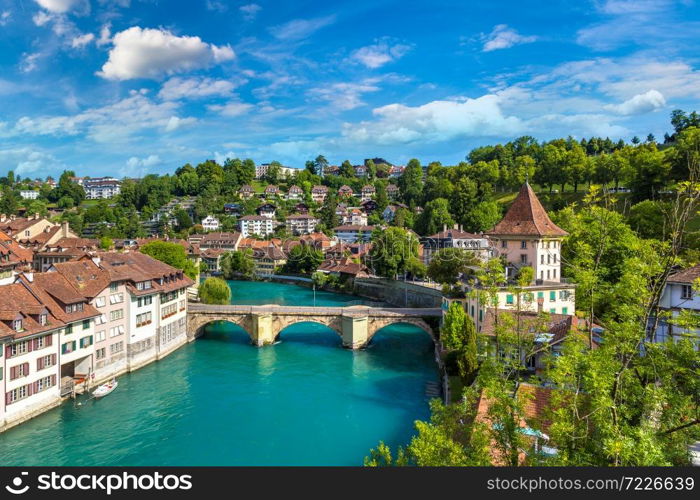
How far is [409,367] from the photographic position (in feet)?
134

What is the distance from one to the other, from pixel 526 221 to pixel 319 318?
20.4 meters

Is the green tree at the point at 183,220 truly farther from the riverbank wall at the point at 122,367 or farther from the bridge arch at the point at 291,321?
the bridge arch at the point at 291,321

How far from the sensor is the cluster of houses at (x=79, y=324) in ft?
90.4

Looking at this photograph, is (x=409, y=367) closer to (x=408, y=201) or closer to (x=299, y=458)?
(x=299, y=458)

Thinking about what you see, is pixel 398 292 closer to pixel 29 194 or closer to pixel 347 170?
pixel 347 170

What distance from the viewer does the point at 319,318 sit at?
155 ft

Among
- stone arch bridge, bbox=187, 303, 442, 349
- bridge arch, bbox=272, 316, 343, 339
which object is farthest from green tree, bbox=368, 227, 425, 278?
bridge arch, bbox=272, 316, 343, 339

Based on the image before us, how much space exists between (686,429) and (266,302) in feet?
201

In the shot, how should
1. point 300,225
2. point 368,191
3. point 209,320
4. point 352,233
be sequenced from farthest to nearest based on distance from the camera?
point 368,191, point 300,225, point 352,233, point 209,320

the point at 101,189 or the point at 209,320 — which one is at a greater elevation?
the point at 101,189

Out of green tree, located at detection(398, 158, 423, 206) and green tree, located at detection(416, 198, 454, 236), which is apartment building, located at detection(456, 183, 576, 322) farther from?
green tree, located at detection(398, 158, 423, 206)

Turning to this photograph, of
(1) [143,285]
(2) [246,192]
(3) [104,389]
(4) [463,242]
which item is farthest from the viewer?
(2) [246,192]

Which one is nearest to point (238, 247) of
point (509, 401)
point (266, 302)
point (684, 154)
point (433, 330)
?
point (266, 302)

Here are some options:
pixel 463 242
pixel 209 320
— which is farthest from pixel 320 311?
pixel 463 242
